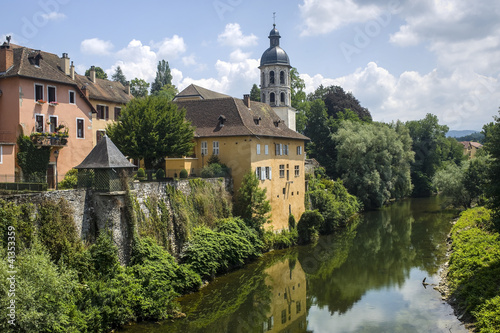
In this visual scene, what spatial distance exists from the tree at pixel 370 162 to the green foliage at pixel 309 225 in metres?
18.9

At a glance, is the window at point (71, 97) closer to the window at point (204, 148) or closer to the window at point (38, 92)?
the window at point (38, 92)

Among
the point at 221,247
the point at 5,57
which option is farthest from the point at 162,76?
the point at 221,247

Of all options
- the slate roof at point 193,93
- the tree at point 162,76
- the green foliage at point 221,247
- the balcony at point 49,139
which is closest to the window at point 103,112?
the balcony at point 49,139

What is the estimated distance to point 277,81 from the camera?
65250 millimetres

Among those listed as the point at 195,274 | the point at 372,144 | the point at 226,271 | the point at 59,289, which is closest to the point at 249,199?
the point at 226,271

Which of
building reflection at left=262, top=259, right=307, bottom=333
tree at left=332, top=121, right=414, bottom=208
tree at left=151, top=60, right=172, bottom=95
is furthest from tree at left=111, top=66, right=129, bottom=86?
building reflection at left=262, top=259, right=307, bottom=333

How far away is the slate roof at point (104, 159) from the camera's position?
23047mm

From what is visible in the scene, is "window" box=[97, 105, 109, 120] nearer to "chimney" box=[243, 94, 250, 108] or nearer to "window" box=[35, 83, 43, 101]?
"window" box=[35, 83, 43, 101]

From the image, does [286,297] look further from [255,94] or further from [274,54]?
[255,94]

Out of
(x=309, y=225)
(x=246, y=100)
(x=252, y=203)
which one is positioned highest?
(x=246, y=100)

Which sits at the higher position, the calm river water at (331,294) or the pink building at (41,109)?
the pink building at (41,109)

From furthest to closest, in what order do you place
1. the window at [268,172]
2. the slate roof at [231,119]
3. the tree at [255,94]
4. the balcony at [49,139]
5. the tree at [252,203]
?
the tree at [255,94]
the window at [268,172]
the slate roof at [231,119]
the tree at [252,203]
the balcony at [49,139]

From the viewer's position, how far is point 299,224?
4059cm

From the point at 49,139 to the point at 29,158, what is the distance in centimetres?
185
